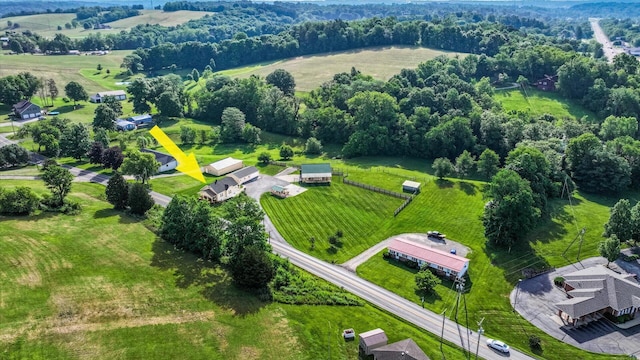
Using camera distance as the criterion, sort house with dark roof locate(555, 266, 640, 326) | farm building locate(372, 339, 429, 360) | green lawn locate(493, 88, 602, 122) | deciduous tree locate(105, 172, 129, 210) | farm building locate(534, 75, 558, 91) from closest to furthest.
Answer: farm building locate(372, 339, 429, 360) < house with dark roof locate(555, 266, 640, 326) < deciduous tree locate(105, 172, 129, 210) < green lawn locate(493, 88, 602, 122) < farm building locate(534, 75, 558, 91)

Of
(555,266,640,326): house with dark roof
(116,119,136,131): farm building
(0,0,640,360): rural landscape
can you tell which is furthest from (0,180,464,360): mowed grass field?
(116,119,136,131): farm building

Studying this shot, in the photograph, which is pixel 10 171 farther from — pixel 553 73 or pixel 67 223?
pixel 553 73

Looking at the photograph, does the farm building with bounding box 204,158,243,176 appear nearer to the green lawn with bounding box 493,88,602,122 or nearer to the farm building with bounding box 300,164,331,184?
the farm building with bounding box 300,164,331,184

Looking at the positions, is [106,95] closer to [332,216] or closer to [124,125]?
[124,125]

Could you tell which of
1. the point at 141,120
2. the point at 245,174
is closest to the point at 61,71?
the point at 141,120

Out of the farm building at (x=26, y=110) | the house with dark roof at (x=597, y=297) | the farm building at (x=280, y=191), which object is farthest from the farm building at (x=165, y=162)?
the house with dark roof at (x=597, y=297)

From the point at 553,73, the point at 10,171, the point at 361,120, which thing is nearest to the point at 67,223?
the point at 10,171
